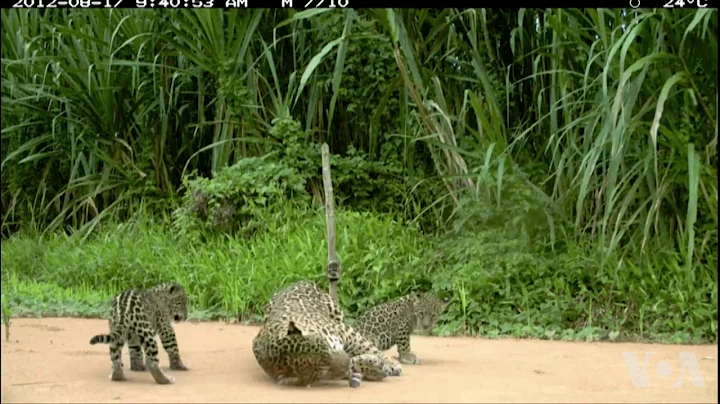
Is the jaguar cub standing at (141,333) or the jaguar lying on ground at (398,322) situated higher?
the jaguar cub standing at (141,333)

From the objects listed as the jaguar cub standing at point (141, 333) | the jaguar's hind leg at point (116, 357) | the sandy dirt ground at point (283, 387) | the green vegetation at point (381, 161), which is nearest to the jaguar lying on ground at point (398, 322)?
the sandy dirt ground at point (283, 387)

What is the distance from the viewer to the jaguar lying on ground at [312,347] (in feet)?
10.4

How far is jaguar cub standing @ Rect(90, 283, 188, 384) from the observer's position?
2.97 meters

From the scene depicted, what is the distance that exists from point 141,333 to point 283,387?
0.47m

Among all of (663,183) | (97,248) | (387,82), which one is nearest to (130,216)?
(97,248)

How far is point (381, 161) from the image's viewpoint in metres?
6.44

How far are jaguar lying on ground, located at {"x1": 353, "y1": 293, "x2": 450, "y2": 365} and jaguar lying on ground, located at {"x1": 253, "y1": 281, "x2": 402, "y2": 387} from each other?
0.86 ft

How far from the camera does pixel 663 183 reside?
499cm

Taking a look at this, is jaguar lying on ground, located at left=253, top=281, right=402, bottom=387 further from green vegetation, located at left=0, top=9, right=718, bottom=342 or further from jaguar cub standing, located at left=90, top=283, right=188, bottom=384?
green vegetation, located at left=0, top=9, right=718, bottom=342

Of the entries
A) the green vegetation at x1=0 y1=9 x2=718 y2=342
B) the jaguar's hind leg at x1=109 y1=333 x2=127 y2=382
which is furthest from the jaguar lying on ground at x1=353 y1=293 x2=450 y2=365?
the jaguar's hind leg at x1=109 y1=333 x2=127 y2=382

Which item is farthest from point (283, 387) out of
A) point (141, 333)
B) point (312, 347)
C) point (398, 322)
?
point (398, 322)

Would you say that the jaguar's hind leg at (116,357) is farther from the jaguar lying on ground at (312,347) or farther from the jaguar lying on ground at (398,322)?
the jaguar lying on ground at (398,322)

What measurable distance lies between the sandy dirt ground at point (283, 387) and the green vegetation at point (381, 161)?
0.67 metres

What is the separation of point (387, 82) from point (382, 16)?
37.7 inches
